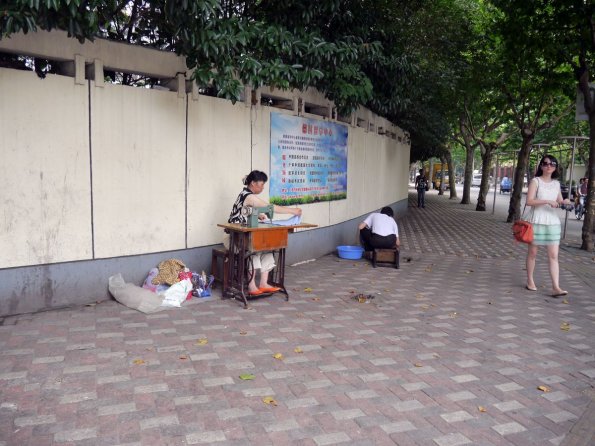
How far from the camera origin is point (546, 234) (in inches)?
252

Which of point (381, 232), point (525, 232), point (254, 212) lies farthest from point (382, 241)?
point (254, 212)

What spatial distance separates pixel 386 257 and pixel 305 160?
203cm

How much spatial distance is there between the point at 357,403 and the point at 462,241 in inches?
353

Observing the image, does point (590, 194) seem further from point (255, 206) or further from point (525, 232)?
point (255, 206)

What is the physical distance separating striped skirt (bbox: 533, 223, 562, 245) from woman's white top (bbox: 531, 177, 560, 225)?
6 centimetres

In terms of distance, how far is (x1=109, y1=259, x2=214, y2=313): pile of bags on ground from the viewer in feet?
17.2

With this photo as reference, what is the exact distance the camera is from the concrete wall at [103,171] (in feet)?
15.5

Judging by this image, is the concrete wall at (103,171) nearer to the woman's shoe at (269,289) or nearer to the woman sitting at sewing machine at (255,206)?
the woman sitting at sewing machine at (255,206)

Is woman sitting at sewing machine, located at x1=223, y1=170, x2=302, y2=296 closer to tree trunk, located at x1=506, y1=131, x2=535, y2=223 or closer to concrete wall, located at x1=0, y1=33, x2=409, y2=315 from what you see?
concrete wall, located at x1=0, y1=33, x2=409, y2=315

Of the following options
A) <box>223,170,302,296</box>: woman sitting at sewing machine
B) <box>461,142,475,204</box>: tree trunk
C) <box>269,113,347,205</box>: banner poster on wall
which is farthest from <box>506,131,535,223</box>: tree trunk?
<box>223,170,302,296</box>: woman sitting at sewing machine

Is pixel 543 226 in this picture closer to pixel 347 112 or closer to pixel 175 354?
pixel 347 112

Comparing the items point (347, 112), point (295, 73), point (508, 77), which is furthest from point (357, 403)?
point (508, 77)

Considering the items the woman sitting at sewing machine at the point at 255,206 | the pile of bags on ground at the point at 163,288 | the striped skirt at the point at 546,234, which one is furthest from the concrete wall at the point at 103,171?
the striped skirt at the point at 546,234

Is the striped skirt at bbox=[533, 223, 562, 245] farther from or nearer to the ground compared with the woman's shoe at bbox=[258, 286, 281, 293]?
farther from the ground
